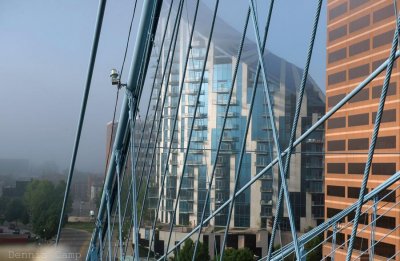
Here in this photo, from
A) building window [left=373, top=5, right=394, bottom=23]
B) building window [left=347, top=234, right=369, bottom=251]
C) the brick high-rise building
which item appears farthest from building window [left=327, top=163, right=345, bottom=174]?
building window [left=373, top=5, right=394, bottom=23]

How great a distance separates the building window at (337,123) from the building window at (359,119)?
170mm

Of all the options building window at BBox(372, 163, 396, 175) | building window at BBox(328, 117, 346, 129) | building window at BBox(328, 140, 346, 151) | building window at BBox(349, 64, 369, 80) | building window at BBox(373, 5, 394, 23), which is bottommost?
building window at BBox(372, 163, 396, 175)

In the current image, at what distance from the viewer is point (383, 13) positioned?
13.8ft

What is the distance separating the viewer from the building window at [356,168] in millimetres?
4453

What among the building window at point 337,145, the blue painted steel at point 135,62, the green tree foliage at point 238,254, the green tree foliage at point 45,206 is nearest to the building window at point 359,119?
the building window at point 337,145

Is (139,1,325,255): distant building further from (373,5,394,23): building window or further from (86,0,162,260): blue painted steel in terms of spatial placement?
(86,0,162,260): blue painted steel

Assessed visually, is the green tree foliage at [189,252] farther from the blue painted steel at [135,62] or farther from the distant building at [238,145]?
the blue painted steel at [135,62]

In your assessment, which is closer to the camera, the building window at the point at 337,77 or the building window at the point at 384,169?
the building window at the point at 384,169

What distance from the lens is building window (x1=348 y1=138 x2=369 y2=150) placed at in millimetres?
4344

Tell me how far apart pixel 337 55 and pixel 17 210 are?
29.4 ft

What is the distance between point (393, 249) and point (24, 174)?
9737 millimetres

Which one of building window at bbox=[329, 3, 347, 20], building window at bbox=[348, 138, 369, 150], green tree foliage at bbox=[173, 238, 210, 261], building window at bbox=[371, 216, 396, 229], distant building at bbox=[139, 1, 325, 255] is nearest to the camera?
building window at bbox=[371, 216, 396, 229]

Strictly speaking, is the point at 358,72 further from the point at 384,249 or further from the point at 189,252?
the point at 189,252

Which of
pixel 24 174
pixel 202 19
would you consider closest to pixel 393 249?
pixel 202 19
